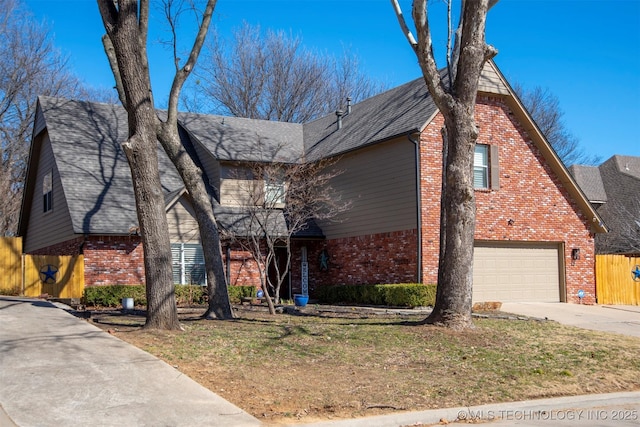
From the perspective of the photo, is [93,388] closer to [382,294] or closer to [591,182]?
[382,294]

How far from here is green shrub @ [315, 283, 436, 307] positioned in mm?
19391

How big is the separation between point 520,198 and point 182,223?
11.0 m

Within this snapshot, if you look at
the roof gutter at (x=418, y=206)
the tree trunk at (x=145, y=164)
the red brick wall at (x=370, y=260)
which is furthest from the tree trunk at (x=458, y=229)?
the red brick wall at (x=370, y=260)

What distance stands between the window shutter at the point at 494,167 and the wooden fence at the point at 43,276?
Answer: 507 inches

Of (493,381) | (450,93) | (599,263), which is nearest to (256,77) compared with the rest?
(599,263)

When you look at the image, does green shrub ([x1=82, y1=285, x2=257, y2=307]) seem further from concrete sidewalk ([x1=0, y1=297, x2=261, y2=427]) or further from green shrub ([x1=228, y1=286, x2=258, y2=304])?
concrete sidewalk ([x1=0, y1=297, x2=261, y2=427])

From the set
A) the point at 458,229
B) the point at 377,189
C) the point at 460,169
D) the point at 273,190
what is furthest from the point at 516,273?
the point at 460,169

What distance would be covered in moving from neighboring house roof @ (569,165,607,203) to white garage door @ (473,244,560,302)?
14.9m

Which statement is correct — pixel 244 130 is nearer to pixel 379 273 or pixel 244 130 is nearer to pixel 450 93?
pixel 379 273

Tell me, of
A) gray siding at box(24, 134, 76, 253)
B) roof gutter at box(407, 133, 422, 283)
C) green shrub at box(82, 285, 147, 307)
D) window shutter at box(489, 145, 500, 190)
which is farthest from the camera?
gray siding at box(24, 134, 76, 253)

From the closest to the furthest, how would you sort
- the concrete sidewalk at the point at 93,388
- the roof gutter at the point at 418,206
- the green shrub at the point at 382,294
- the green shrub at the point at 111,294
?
the concrete sidewalk at the point at 93,388 → the green shrub at the point at 382,294 → the green shrub at the point at 111,294 → the roof gutter at the point at 418,206

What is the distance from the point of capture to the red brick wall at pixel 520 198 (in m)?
21.0

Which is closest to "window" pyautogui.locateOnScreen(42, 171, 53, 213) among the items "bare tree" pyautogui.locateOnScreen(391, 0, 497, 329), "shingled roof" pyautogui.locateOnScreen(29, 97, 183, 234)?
"shingled roof" pyautogui.locateOnScreen(29, 97, 183, 234)

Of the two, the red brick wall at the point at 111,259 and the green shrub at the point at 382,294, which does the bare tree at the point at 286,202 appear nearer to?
the green shrub at the point at 382,294
